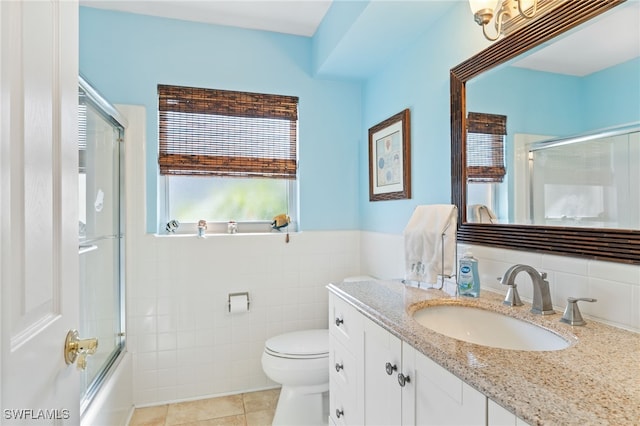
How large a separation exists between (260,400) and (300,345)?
0.57 m

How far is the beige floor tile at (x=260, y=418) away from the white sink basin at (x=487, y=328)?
1.27m

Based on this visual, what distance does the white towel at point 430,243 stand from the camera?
4.86 feet

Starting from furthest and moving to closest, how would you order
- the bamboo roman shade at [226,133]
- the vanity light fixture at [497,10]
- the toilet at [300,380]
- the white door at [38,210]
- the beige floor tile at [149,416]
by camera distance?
the bamboo roman shade at [226,133] < the beige floor tile at [149,416] < the toilet at [300,380] < the vanity light fixture at [497,10] < the white door at [38,210]

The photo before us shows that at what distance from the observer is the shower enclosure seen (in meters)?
1.56

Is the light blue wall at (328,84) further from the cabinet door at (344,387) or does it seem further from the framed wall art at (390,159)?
the cabinet door at (344,387)

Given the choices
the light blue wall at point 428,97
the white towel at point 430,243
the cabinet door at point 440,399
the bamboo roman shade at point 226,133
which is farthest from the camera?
the bamboo roman shade at point 226,133

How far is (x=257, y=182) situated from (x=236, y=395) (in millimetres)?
1429

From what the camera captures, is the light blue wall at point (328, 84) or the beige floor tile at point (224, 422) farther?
the beige floor tile at point (224, 422)

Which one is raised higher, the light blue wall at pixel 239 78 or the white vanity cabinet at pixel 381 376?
the light blue wall at pixel 239 78

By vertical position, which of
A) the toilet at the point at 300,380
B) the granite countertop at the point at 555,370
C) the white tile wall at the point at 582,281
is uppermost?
the white tile wall at the point at 582,281

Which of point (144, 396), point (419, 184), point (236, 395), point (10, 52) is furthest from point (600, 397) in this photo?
point (144, 396)

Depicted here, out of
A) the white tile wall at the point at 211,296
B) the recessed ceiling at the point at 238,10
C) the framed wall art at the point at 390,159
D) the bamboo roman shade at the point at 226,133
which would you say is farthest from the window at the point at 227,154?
the framed wall art at the point at 390,159

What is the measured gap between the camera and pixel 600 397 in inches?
24.4

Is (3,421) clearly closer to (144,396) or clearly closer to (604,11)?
(604,11)
